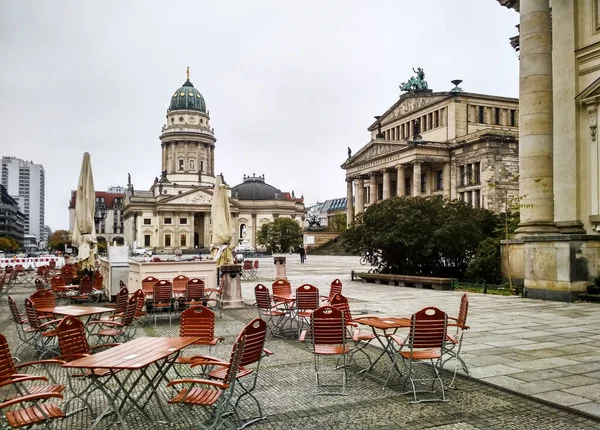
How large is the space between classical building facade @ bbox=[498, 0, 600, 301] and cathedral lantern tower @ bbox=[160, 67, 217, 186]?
106 m

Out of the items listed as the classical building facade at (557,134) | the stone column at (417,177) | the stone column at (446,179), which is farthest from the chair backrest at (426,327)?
the stone column at (446,179)

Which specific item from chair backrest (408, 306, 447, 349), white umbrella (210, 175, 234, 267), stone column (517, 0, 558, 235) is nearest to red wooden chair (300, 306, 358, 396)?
chair backrest (408, 306, 447, 349)

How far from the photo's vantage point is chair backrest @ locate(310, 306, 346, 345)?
7188 millimetres

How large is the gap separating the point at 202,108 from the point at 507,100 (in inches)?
3029

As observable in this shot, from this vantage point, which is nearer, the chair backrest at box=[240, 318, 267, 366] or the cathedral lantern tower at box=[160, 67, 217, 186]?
the chair backrest at box=[240, 318, 267, 366]

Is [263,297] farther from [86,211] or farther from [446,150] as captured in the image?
[446,150]

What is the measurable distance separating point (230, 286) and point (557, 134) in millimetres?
12588

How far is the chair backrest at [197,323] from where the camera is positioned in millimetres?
7102

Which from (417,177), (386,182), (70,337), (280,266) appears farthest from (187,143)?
(70,337)

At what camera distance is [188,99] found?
123m

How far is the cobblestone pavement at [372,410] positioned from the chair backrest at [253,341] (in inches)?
29.3

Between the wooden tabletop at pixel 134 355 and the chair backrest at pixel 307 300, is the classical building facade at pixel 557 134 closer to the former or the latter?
the chair backrest at pixel 307 300

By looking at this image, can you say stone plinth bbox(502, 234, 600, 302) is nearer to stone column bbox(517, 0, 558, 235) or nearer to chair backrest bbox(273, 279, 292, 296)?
stone column bbox(517, 0, 558, 235)

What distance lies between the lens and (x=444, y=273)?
82.9 ft
